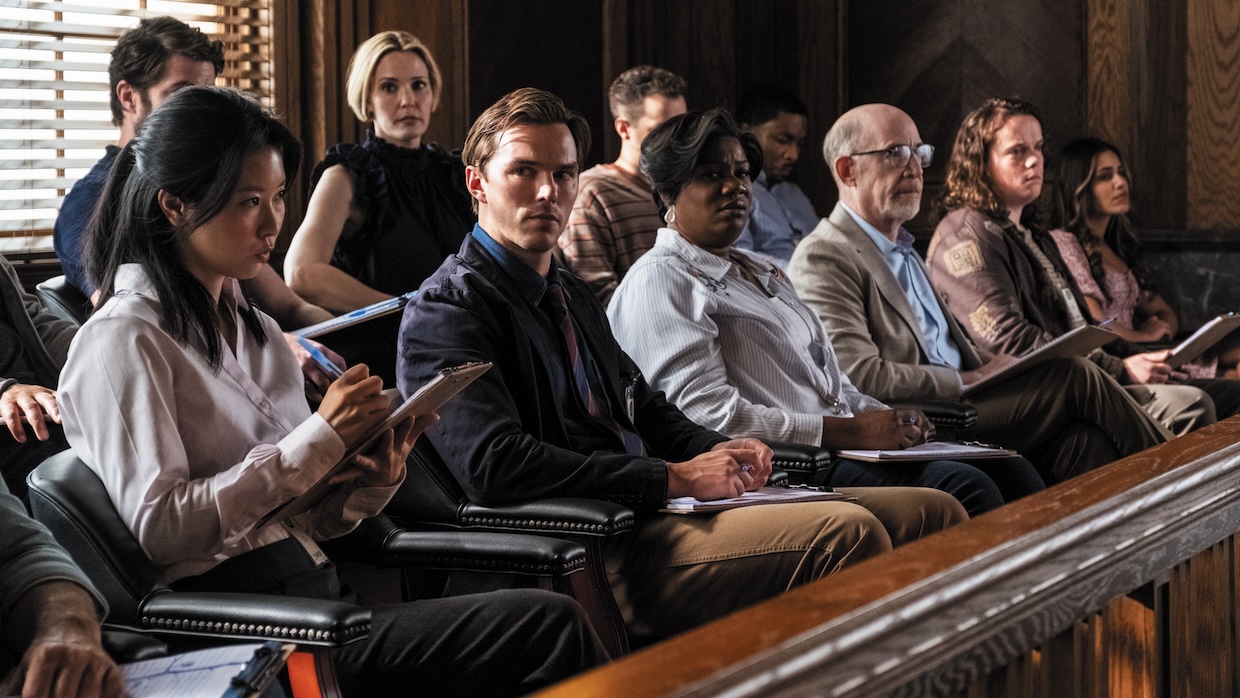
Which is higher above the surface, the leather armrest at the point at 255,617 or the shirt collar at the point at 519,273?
the shirt collar at the point at 519,273

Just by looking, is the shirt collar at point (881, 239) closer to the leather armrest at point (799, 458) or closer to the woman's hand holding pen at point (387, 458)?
the leather armrest at point (799, 458)

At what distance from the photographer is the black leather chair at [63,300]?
113 inches

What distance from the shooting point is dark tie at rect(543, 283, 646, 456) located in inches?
97.3

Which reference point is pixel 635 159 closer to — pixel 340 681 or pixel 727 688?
pixel 340 681

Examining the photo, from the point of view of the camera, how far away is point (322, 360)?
275 centimetres

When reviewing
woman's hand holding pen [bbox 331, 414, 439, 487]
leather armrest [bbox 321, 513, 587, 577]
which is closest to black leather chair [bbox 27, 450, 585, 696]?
woman's hand holding pen [bbox 331, 414, 439, 487]

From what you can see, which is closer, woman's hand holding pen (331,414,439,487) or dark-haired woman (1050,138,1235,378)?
woman's hand holding pen (331,414,439,487)

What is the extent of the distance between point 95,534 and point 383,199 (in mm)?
2050

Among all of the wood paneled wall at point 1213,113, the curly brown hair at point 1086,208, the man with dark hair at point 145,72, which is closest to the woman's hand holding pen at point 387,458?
the man with dark hair at point 145,72

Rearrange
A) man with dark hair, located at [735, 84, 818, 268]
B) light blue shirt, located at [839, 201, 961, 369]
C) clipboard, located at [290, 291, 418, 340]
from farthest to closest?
man with dark hair, located at [735, 84, 818, 268] → light blue shirt, located at [839, 201, 961, 369] → clipboard, located at [290, 291, 418, 340]

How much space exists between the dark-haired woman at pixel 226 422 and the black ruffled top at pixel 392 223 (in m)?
1.64

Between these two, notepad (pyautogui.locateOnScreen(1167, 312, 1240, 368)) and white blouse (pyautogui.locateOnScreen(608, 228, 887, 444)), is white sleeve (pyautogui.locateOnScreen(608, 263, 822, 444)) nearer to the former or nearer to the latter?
white blouse (pyautogui.locateOnScreen(608, 228, 887, 444))

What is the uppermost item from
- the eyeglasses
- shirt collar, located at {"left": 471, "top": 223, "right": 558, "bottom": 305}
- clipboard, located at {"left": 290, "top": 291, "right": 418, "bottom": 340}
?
the eyeglasses

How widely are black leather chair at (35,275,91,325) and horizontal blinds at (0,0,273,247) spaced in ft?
2.48
